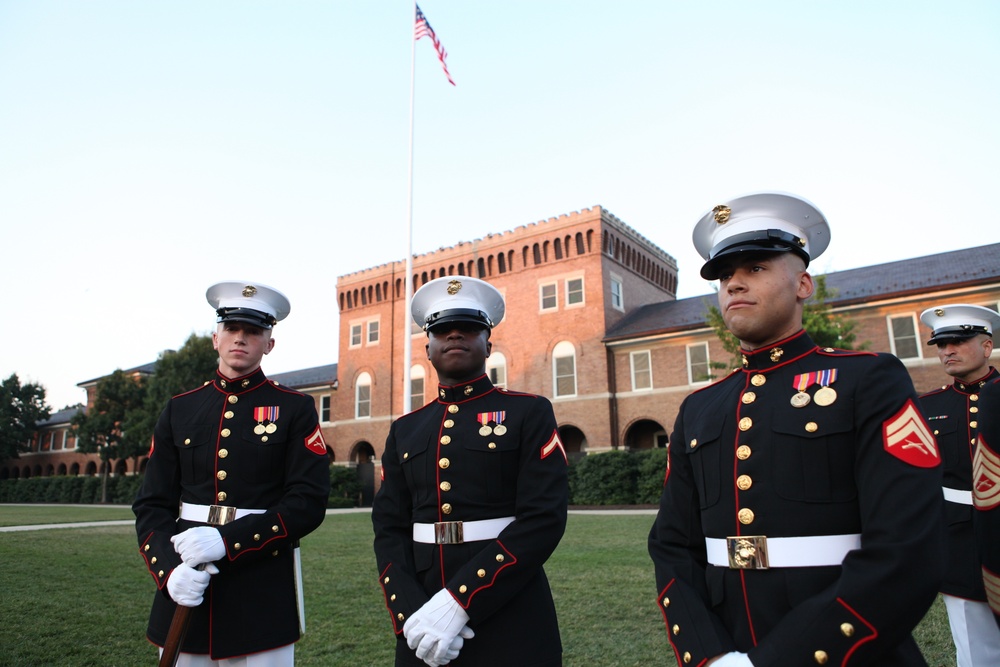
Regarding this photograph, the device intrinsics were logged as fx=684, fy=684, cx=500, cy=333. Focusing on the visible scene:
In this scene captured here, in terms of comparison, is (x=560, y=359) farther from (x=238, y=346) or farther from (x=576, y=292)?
(x=238, y=346)

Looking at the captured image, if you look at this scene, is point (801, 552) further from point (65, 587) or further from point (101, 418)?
point (101, 418)

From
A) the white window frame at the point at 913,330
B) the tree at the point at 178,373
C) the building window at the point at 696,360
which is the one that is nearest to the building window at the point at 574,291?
the building window at the point at 696,360

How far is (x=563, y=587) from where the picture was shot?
8648mm

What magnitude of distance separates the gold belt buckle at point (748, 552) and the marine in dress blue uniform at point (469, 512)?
1.02 meters

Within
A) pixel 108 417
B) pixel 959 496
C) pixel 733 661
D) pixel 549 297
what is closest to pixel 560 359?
pixel 549 297

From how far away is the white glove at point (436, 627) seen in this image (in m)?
2.85

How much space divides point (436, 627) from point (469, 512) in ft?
1.87

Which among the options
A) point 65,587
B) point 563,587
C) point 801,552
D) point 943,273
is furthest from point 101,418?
point 801,552

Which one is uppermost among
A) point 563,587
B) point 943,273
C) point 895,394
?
point 943,273

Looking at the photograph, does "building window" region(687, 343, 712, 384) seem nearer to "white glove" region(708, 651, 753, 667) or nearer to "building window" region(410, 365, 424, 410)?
"building window" region(410, 365, 424, 410)

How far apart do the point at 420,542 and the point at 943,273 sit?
29488mm

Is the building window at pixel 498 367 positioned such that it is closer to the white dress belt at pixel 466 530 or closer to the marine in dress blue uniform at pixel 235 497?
the marine in dress blue uniform at pixel 235 497

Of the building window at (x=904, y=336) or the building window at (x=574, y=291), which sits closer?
the building window at (x=904, y=336)

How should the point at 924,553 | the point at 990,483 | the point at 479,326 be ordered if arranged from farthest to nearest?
the point at 479,326, the point at 990,483, the point at 924,553
